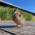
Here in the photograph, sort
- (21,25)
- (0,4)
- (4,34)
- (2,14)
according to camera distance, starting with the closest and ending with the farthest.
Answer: (4,34) < (21,25) < (2,14) < (0,4)

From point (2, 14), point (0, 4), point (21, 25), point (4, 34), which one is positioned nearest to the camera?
point (4, 34)

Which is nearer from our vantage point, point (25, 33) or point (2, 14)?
point (25, 33)

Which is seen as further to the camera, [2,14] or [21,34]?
[2,14]

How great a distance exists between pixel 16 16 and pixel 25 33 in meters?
0.16

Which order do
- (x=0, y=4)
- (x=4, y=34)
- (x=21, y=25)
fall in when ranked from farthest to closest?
1. (x=0, y=4)
2. (x=21, y=25)
3. (x=4, y=34)

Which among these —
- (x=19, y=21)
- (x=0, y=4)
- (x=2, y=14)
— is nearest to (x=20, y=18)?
(x=19, y=21)

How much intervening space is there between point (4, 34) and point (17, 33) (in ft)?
0.33

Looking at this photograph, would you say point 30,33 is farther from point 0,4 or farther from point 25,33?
point 0,4

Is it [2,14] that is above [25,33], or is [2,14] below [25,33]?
above

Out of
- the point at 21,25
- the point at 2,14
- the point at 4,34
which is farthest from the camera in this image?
the point at 2,14

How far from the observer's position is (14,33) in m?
0.90

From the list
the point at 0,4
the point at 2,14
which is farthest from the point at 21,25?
the point at 0,4

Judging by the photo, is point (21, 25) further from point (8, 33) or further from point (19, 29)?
point (8, 33)

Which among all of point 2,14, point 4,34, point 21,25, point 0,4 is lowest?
point 4,34
